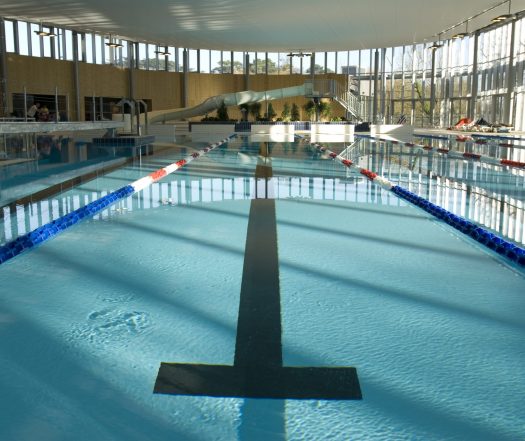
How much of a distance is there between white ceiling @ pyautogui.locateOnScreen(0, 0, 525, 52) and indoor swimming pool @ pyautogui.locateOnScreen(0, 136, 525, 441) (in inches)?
524

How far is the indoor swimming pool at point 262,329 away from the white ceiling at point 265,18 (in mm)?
13321

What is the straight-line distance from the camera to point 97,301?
243 cm

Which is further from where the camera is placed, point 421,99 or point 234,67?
point 234,67

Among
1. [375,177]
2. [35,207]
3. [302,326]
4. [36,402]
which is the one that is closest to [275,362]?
[302,326]

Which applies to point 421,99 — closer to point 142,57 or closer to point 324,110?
point 324,110

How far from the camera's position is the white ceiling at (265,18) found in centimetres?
1616

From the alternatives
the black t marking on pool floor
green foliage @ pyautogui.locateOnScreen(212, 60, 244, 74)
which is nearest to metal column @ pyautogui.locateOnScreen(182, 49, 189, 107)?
green foliage @ pyautogui.locateOnScreen(212, 60, 244, 74)

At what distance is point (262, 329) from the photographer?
6.98 feet

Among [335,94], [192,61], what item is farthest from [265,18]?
[192,61]

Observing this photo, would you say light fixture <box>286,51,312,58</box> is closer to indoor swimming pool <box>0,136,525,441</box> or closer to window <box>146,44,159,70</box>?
window <box>146,44,159,70</box>

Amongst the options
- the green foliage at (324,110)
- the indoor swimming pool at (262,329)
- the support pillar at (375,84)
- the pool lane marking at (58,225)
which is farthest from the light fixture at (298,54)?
the indoor swimming pool at (262,329)

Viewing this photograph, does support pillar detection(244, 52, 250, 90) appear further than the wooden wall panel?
Yes

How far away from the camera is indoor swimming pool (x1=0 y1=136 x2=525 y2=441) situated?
1.49 meters

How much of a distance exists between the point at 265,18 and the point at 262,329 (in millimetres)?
17729
